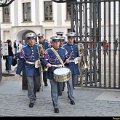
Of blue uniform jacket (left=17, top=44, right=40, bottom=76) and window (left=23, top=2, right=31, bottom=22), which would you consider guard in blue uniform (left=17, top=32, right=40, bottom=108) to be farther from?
window (left=23, top=2, right=31, bottom=22)

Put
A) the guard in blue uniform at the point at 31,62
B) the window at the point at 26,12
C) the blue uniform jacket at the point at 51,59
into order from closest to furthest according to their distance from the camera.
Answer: the blue uniform jacket at the point at 51,59, the guard in blue uniform at the point at 31,62, the window at the point at 26,12

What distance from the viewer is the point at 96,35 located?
11.5 meters

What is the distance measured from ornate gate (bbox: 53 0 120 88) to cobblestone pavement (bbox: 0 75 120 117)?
0.49 metres

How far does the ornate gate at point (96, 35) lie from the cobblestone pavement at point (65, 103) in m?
0.49

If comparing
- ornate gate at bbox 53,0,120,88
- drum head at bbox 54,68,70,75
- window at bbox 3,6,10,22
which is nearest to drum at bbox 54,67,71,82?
drum head at bbox 54,68,70,75

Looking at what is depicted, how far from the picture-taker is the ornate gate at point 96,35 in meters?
11.2

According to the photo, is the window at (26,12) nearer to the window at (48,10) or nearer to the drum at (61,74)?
the window at (48,10)

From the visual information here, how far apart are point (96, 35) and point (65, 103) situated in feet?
8.96

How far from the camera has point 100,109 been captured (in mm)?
8922

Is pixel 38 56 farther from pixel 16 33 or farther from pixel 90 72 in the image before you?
pixel 16 33

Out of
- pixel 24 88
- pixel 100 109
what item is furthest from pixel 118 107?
pixel 24 88

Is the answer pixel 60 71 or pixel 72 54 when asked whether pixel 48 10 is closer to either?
pixel 72 54

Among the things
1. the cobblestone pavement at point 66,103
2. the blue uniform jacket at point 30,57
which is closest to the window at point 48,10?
the cobblestone pavement at point 66,103

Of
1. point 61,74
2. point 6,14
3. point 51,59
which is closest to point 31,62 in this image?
point 51,59
